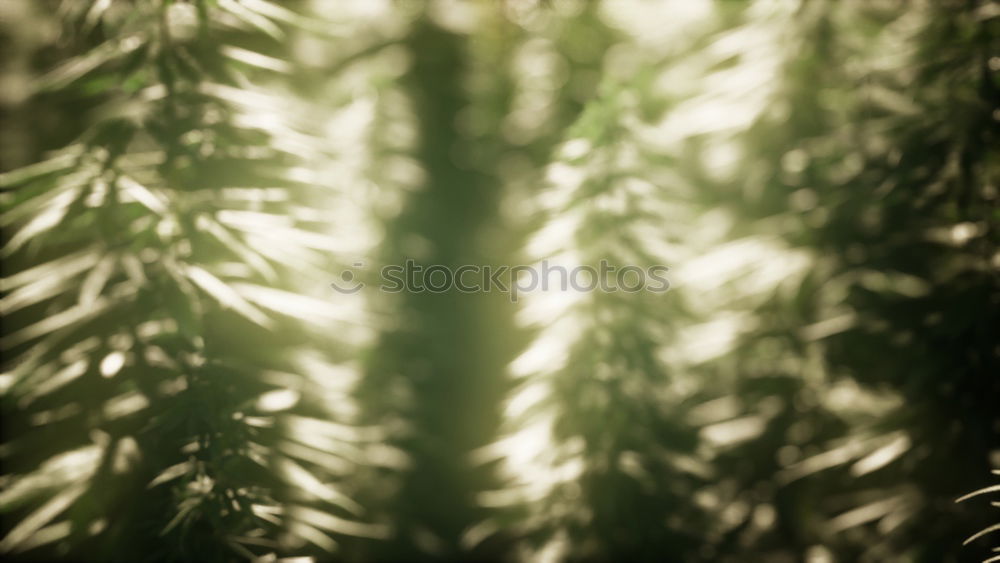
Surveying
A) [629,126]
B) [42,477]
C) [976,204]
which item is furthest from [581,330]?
[42,477]

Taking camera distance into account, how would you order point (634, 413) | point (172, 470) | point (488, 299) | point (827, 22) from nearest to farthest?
point (172, 470)
point (634, 413)
point (827, 22)
point (488, 299)

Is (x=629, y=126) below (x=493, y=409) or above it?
above

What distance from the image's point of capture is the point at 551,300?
1564 mm

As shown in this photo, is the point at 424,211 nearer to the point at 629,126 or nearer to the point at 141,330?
the point at 629,126

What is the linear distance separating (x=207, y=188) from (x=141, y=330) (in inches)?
14.9

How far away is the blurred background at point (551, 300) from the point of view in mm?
1185

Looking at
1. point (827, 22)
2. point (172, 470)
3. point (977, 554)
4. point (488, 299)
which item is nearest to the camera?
point (172, 470)

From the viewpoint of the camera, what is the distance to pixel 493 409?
2518mm

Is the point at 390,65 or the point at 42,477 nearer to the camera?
the point at 42,477

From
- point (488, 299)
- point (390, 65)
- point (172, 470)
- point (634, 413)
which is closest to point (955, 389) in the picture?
point (634, 413)

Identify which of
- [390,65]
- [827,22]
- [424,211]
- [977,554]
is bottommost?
[977,554]

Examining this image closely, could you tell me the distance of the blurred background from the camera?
3.89 ft

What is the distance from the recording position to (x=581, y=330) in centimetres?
151

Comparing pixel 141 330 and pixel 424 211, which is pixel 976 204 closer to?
pixel 424 211
